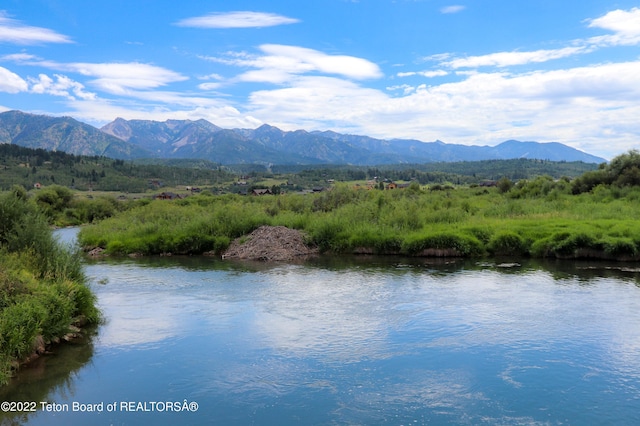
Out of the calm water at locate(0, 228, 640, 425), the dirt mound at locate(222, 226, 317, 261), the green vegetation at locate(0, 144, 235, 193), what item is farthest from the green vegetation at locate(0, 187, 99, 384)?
the green vegetation at locate(0, 144, 235, 193)

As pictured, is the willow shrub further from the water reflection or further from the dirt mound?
the water reflection

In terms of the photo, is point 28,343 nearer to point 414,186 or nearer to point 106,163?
point 414,186

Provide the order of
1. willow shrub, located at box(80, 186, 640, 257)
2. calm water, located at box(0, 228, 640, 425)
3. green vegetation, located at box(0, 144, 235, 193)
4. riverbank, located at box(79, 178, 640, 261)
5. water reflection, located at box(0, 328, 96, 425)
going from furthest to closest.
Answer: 1. green vegetation, located at box(0, 144, 235, 193)
2. willow shrub, located at box(80, 186, 640, 257)
3. riverbank, located at box(79, 178, 640, 261)
4. water reflection, located at box(0, 328, 96, 425)
5. calm water, located at box(0, 228, 640, 425)

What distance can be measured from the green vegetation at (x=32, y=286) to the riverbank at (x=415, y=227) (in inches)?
727

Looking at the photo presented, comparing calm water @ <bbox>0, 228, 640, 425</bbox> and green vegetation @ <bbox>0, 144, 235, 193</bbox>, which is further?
green vegetation @ <bbox>0, 144, 235, 193</bbox>

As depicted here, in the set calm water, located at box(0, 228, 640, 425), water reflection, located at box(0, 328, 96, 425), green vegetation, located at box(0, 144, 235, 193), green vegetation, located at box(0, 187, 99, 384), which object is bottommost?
water reflection, located at box(0, 328, 96, 425)

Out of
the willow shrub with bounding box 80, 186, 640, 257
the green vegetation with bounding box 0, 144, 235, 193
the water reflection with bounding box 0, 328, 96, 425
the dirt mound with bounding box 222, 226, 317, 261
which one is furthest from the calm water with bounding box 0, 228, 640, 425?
the green vegetation with bounding box 0, 144, 235, 193

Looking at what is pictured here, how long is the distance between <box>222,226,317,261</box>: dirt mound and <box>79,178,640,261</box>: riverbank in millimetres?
1092

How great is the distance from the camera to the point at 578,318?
19.2m

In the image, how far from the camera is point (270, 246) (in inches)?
1497

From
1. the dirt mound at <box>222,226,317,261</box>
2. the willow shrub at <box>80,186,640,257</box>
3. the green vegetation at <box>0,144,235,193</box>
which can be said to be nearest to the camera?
the willow shrub at <box>80,186,640,257</box>

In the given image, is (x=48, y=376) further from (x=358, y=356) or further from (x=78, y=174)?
(x=78, y=174)

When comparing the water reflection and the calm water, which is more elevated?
the calm water

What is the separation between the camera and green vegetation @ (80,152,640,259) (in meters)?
33.5
